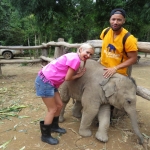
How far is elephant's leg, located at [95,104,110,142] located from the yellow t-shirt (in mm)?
631

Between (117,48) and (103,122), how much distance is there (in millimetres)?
1139

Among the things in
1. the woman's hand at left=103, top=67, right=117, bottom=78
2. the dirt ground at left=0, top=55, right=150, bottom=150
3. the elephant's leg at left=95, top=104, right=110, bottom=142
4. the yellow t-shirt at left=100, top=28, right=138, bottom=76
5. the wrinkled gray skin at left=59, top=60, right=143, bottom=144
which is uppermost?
the yellow t-shirt at left=100, top=28, right=138, bottom=76

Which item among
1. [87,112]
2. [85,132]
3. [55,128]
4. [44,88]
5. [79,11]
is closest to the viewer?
[44,88]

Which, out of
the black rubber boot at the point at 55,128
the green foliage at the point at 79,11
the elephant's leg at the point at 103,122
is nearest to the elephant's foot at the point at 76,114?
the black rubber boot at the point at 55,128

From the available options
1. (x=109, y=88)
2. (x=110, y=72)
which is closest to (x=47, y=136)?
(x=109, y=88)

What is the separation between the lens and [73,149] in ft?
9.41

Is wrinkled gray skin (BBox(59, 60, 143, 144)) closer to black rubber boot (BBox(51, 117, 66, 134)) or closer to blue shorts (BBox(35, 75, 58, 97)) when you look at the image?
black rubber boot (BBox(51, 117, 66, 134))

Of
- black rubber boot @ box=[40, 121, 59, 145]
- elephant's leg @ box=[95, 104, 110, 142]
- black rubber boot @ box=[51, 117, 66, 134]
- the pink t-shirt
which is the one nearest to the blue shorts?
the pink t-shirt

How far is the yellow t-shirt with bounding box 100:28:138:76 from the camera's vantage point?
2.89 meters

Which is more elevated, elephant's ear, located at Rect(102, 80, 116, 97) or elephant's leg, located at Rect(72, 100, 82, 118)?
elephant's ear, located at Rect(102, 80, 116, 97)

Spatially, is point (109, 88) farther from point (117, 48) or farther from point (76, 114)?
point (76, 114)

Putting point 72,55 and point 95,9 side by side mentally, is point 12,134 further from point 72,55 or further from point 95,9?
point 95,9

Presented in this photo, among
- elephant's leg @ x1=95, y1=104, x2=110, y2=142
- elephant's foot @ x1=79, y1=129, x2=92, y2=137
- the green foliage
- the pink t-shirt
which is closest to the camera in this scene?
the pink t-shirt

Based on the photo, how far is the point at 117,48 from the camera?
3.01 m
